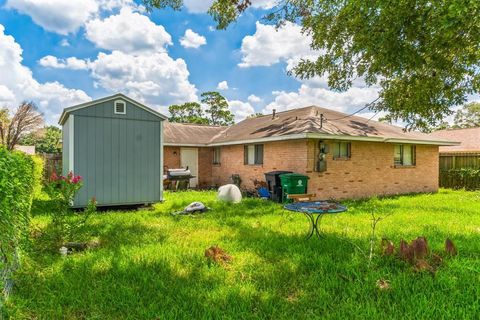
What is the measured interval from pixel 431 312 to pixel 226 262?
2666 mm

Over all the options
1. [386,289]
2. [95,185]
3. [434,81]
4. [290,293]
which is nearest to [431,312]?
[386,289]

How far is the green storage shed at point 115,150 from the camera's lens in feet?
28.9

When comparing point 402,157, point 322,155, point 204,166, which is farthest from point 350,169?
point 204,166

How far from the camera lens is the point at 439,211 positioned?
31.6 ft

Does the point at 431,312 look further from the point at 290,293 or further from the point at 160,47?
the point at 160,47

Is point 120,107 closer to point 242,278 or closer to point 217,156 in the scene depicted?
point 242,278

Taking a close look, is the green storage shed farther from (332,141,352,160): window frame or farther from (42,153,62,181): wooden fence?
(332,141,352,160): window frame

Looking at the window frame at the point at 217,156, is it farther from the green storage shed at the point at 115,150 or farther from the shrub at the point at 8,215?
the shrub at the point at 8,215

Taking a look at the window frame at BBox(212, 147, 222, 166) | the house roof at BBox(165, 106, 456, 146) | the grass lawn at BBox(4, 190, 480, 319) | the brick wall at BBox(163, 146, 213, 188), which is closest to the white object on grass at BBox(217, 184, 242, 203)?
the house roof at BBox(165, 106, 456, 146)

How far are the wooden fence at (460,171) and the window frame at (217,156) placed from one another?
13.5m

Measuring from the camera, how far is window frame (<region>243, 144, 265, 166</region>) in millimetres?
14177

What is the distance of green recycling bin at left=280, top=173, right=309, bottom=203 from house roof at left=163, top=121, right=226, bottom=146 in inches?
285

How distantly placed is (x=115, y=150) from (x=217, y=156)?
8702mm

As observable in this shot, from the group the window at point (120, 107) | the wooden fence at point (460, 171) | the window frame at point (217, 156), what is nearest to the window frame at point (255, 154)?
the window frame at point (217, 156)
